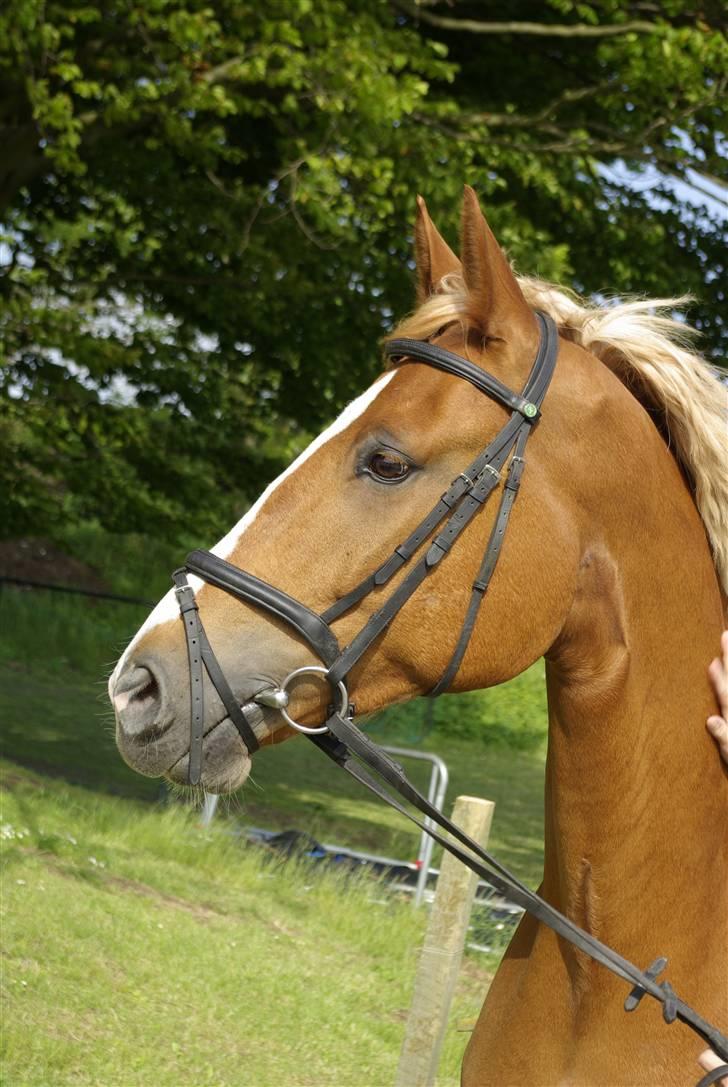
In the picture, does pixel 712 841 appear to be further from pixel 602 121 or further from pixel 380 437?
pixel 602 121

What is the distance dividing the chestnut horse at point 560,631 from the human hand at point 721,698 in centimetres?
2

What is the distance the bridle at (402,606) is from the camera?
229 cm

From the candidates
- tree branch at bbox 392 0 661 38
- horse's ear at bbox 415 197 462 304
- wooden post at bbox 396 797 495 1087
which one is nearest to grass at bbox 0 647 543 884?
wooden post at bbox 396 797 495 1087

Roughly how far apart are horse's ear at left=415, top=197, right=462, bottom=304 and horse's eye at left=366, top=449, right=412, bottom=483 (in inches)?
22.7

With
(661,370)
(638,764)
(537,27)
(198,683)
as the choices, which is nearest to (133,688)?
(198,683)

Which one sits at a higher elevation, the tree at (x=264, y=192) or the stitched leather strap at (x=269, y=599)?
the tree at (x=264, y=192)

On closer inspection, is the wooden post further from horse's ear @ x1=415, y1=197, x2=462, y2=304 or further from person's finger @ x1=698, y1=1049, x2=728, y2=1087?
horse's ear @ x1=415, y1=197, x2=462, y2=304

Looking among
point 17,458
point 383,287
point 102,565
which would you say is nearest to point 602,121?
point 383,287

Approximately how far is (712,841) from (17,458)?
29.7 ft

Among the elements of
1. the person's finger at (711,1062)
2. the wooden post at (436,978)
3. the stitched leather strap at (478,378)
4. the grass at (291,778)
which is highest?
the stitched leather strap at (478,378)

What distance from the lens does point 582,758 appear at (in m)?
2.46

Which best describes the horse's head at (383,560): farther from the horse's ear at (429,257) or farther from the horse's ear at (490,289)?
the horse's ear at (429,257)

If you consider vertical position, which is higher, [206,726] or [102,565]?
[206,726]

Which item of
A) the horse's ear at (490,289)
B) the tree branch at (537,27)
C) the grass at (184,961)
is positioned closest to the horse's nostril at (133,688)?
the horse's ear at (490,289)
